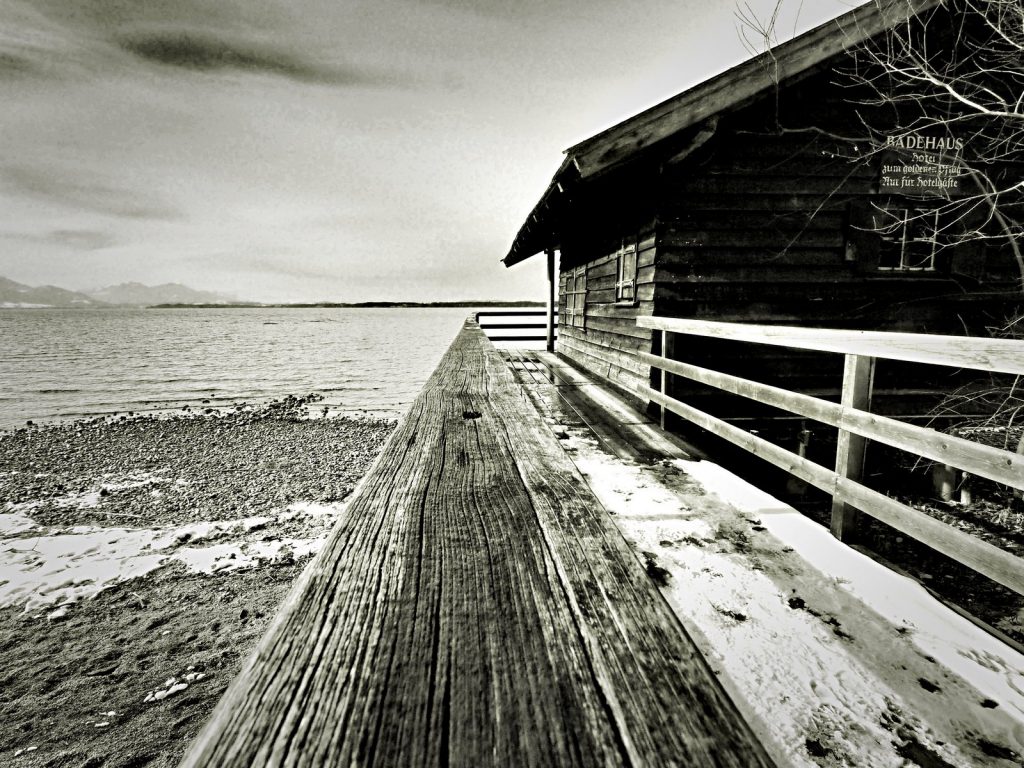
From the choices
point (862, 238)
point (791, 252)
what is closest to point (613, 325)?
point (791, 252)

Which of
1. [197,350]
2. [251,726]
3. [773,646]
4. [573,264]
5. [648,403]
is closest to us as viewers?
[251,726]

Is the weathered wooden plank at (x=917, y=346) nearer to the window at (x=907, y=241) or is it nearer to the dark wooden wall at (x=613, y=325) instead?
the dark wooden wall at (x=613, y=325)

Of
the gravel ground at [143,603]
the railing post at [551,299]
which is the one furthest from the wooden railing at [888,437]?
the railing post at [551,299]

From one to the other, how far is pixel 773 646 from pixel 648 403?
433 centimetres

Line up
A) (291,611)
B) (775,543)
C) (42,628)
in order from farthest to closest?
(42,628) → (775,543) → (291,611)

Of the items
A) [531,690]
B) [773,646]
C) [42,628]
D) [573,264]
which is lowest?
[42,628]

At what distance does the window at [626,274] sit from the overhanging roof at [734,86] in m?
1.67

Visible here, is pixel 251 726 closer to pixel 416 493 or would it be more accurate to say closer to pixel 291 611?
pixel 291 611

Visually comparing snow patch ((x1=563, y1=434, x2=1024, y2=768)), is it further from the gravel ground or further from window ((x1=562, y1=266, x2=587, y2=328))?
window ((x1=562, y1=266, x2=587, y2=328))

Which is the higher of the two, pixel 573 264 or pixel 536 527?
pixel 573 264

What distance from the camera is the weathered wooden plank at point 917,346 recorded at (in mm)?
1882

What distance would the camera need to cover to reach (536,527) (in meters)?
1.14

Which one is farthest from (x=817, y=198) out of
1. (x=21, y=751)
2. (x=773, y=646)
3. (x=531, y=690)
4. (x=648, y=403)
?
(x=21, y=751)

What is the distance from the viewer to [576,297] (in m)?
11.1
